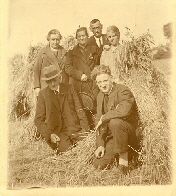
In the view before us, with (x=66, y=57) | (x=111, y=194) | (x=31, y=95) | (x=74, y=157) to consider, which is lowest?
(x=111, y=194)

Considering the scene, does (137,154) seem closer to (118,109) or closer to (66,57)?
(118,109)

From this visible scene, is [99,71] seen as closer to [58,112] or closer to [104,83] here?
[104,83]

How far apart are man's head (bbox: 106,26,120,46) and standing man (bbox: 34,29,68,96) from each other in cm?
71

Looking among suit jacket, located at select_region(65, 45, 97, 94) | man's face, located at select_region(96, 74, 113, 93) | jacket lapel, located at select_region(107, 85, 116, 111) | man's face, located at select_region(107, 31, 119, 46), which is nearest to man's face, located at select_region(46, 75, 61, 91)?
suit jacket, located at select_region(65, 45, 97, 94)

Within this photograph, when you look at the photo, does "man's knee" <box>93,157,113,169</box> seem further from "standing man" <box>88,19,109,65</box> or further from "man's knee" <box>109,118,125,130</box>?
"standing man" <box>88,19,109,65</box>

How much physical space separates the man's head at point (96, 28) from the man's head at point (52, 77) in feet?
2.61

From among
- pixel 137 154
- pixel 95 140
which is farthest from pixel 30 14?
pixel 137 154

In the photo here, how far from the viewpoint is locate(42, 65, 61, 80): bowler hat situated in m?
5.90

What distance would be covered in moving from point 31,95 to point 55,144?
2.69ft

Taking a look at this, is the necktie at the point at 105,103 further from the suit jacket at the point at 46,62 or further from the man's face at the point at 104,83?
the suit jacket at the point at 46,62

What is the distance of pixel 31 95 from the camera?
19.5ft

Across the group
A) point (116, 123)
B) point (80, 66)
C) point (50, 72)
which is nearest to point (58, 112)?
point (50, 72)

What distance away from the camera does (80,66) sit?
19.4ft

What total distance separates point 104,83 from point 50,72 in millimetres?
827
